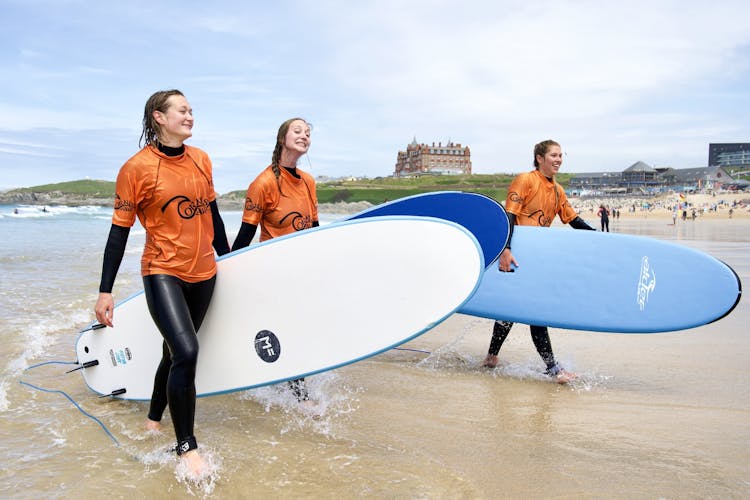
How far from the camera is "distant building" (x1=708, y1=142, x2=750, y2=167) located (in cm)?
13364

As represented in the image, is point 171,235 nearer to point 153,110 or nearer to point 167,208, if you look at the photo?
point 167,208

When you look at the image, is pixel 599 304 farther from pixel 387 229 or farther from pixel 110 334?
pixel 110 334

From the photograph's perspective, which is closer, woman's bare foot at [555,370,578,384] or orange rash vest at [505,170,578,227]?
woman's bare foot at [555,370,578,384]

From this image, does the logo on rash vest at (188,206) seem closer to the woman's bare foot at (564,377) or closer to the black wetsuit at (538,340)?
the black wetsuit at (538,340)

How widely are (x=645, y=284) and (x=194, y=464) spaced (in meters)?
3.15

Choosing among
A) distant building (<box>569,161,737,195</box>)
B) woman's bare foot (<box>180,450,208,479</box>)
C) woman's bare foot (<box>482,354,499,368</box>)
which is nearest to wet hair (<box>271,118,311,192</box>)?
woman's bare foot (<box>180,450,208,479</box>)

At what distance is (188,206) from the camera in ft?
8.47

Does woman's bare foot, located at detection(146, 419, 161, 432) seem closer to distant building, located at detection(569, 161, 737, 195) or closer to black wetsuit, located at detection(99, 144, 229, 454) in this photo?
black wetsuit, located at detection(99, 144, 229, 454)

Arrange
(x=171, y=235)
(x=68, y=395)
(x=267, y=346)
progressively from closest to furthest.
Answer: (x=171, y=235)
(x=267, y=346)
(x=68, y=395)

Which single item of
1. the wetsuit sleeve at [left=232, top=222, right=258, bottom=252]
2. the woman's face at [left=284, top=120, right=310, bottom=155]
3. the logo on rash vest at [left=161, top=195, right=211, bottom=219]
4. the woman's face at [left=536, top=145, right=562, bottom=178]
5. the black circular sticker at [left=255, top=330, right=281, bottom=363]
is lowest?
the black circular sticker at [left=255, top=330, right=281, bottom=363]

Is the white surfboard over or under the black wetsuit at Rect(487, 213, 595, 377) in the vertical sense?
over

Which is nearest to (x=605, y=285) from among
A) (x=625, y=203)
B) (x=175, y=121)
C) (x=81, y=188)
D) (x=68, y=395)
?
(x=175, y=121)

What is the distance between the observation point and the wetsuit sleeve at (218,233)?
2832 millimetres

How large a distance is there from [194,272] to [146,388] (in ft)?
3.52
